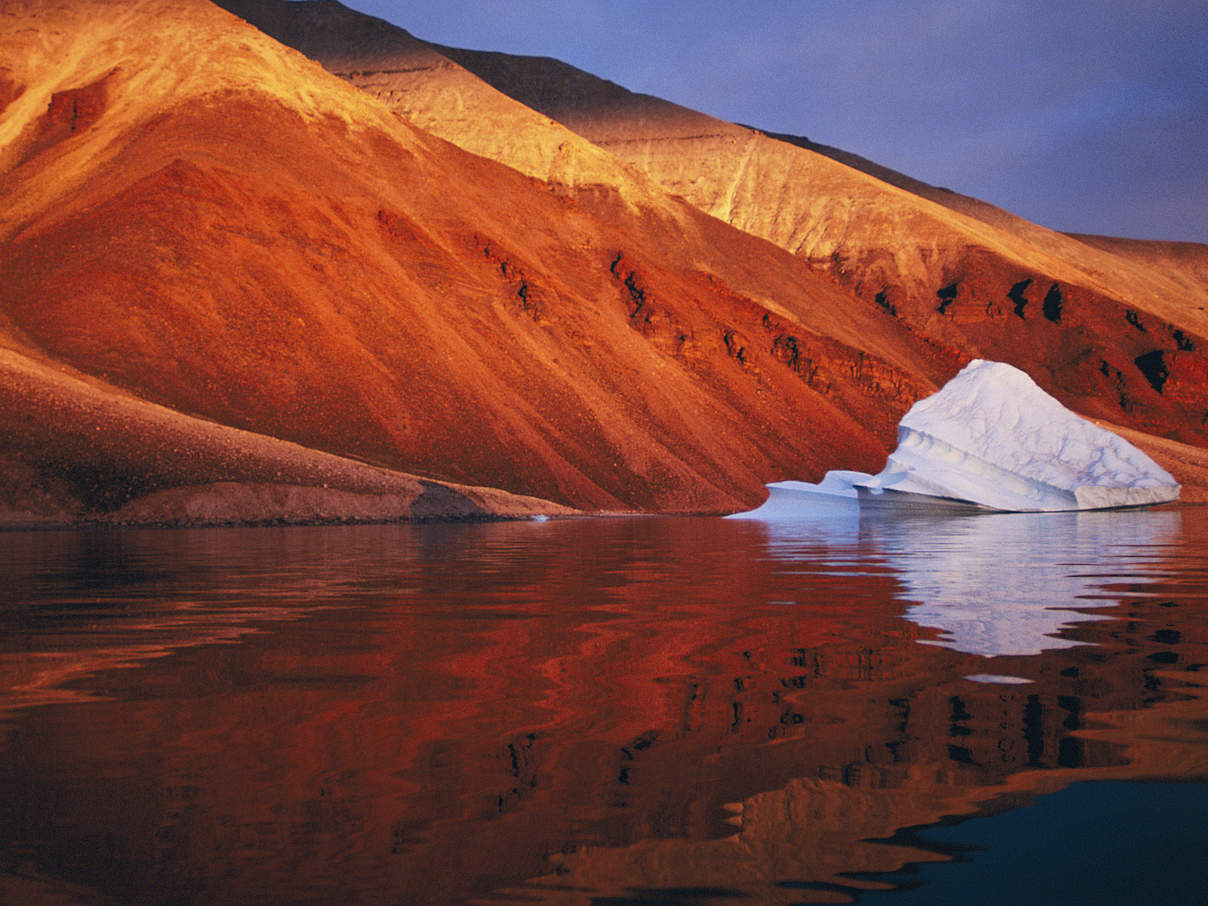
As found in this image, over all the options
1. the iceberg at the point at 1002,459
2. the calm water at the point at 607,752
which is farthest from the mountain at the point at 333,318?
the calm water at the point at 607,752

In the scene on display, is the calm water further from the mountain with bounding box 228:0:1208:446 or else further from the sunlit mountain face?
the mountain with bounding box 228:0:1208:446

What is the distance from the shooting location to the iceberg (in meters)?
30.5

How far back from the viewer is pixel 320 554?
57.6 ft

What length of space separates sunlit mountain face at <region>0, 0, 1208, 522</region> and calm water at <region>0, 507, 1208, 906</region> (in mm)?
25947

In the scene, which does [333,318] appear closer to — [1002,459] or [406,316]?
[406,316]

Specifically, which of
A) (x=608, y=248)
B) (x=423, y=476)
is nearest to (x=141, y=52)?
(x=608, y=248)

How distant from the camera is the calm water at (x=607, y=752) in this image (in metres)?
2.90

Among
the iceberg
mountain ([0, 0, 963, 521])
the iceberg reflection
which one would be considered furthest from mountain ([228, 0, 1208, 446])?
the iceberg reflection

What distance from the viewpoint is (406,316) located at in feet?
165

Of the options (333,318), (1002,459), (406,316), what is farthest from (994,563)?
(406,316)

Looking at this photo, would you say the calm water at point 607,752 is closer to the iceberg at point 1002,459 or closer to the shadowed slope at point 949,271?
the iceberg at point 1002,459

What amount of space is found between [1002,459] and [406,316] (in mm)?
29439

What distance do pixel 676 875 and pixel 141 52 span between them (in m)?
71.7

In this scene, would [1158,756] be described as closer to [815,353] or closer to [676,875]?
[676,875]
